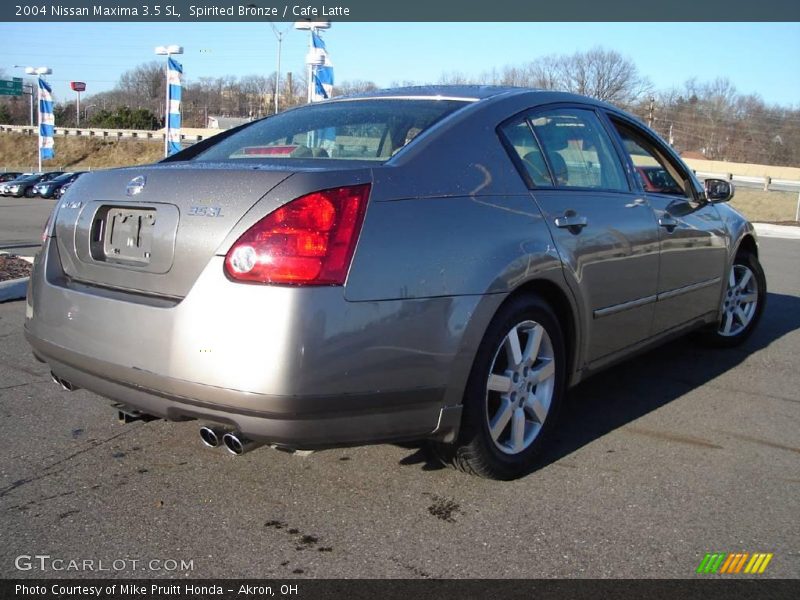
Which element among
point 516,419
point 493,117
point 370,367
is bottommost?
point 516,419

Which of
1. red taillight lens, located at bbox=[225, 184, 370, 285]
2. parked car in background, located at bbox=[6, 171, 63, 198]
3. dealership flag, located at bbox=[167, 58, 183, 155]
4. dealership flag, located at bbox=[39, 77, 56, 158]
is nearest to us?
red taillight lens, located at bbox=[225, 184, 370, 285]

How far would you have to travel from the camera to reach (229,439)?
8.84 feet

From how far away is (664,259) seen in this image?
429 cm

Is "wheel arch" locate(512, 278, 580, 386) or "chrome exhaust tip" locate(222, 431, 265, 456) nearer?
"chrome exhaust tip" locate(222, 431, 265, 456)

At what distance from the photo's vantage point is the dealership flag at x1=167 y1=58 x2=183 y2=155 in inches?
957

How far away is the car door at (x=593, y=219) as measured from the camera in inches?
137

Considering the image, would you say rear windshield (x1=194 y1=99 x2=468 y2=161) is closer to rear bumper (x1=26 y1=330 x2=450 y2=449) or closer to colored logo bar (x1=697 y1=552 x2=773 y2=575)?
rear bumper (x1=26 y1=330 x2=450 y2=449)

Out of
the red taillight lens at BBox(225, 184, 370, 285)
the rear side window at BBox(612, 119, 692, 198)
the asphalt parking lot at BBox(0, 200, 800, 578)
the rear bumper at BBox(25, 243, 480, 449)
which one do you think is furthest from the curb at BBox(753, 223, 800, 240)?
the red taillight lens at BBox(225, 184, 370, 285)

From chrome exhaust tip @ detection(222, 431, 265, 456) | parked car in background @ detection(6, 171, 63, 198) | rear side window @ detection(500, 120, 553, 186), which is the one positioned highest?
rear side window @ detection(500, 120, 553, 186)

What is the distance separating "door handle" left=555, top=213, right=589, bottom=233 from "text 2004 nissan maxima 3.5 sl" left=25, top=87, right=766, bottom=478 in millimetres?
12

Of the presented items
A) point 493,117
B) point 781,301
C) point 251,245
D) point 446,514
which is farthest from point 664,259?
point 781,301
